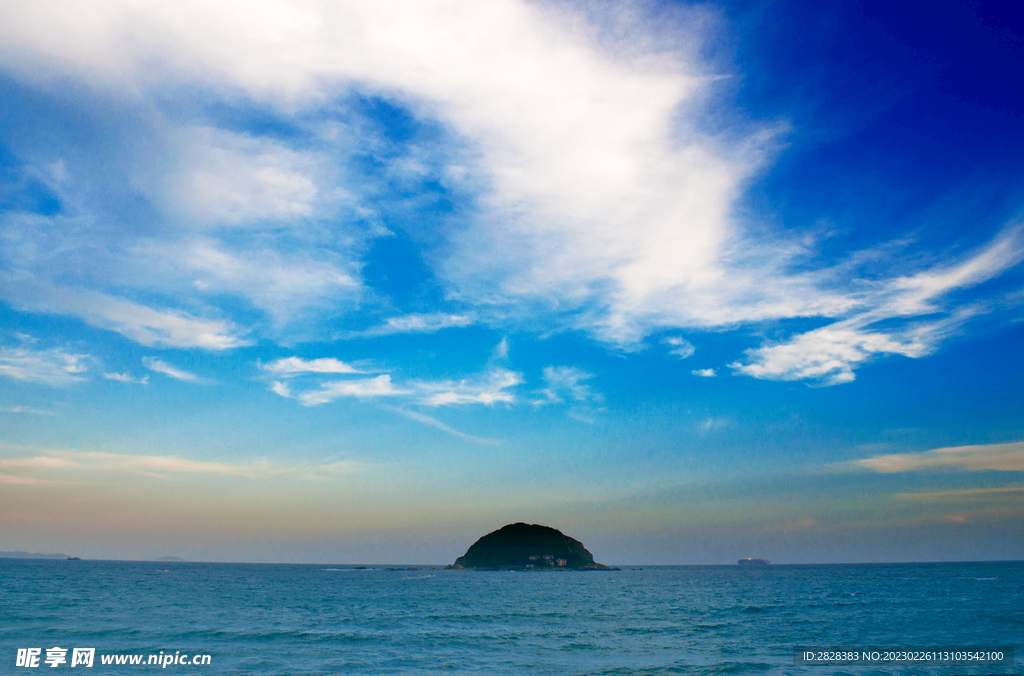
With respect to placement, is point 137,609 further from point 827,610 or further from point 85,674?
point 827,610

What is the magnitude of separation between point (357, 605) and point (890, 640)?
62574 mm

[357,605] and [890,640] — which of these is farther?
[357,605]

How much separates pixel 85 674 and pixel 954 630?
70033mm

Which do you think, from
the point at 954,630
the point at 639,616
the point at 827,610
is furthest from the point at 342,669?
the point at 827,610

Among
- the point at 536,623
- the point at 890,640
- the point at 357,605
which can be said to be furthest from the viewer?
the point at 357,605

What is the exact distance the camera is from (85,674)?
107ft

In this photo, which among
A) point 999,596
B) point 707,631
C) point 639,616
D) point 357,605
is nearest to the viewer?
point 707,631

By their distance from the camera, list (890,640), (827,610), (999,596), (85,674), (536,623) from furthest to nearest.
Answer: (999,596), (827,610), (536,623), (890,640), (85,674)

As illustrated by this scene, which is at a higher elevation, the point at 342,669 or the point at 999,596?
the point at 342,669

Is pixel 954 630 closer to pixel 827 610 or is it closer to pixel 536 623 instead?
pixel 827 610

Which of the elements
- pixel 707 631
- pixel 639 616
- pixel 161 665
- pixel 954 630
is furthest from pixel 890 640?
pixel 161 665

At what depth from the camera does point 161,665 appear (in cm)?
3469

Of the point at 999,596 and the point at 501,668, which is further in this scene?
the point at 999,596

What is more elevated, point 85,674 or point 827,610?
point 85,674
